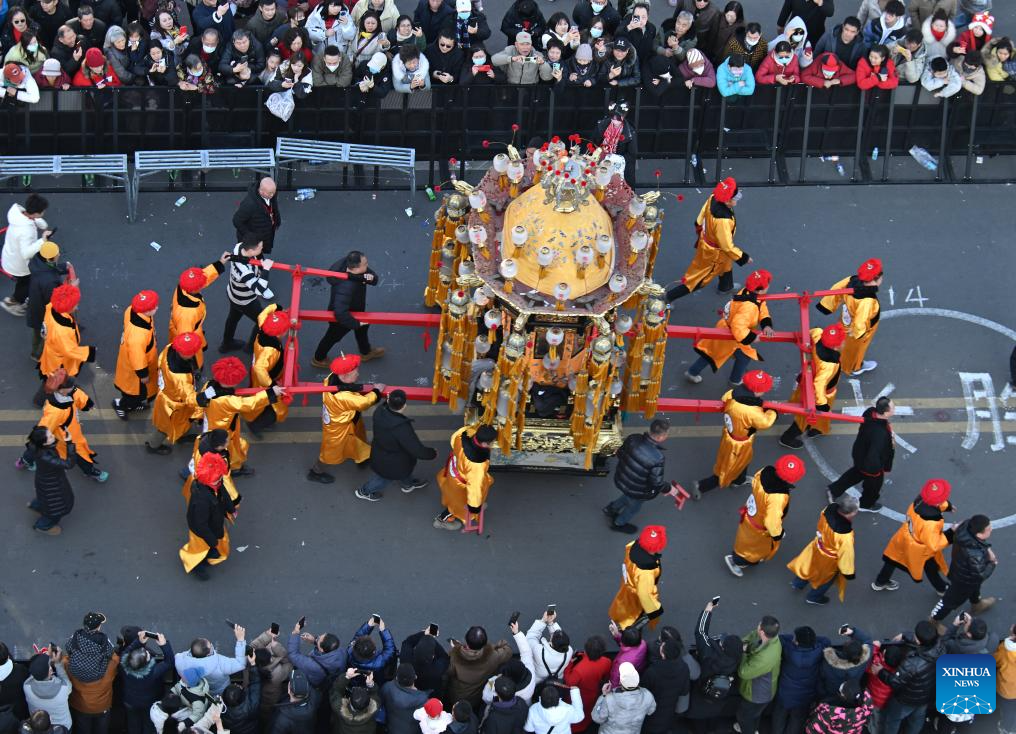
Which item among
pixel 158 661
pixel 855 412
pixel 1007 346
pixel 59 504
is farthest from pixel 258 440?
pixel 1007 346

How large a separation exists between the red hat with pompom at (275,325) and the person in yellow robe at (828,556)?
5.96 meters

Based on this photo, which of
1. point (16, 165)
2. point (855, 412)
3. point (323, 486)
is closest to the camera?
point (323, 486)

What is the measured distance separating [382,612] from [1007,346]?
28.3 ft

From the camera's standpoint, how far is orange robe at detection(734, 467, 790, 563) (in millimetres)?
17547

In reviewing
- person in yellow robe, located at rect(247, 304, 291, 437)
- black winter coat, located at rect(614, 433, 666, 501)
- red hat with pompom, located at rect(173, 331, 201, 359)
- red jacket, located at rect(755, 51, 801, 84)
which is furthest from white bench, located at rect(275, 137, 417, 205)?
black winter coat, located at rect(614, 433, 666, 501)

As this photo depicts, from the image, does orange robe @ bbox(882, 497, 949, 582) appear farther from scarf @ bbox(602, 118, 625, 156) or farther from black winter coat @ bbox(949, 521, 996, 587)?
scarf @ bbox(602, 118, 625, 156)

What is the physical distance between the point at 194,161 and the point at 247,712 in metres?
8.92

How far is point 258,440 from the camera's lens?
768 inches

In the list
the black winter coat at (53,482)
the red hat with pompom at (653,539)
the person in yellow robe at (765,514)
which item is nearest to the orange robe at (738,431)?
the person in yellow robe at (765,514)

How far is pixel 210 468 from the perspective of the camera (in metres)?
16.9

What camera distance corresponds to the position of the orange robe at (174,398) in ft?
60.2

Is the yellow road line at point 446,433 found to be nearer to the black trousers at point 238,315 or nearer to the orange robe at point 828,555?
the black trousers at point 238,315

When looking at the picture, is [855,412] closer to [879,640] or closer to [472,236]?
[879,640]

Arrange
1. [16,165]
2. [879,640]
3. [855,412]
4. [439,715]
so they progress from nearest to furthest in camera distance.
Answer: [439,715]
[879,640]
[855,412]
[16,165]
